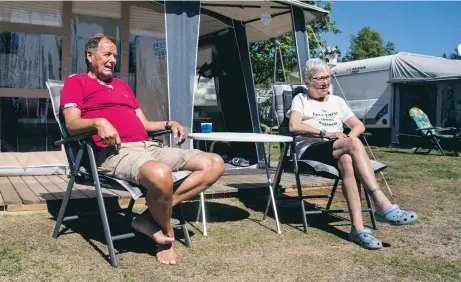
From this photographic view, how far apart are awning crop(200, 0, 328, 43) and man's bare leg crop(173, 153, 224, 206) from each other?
2738 millimetres

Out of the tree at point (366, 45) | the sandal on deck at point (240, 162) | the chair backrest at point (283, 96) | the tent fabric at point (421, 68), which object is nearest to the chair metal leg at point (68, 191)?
the chair backrest at point (283, 96)

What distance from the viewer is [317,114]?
353cm

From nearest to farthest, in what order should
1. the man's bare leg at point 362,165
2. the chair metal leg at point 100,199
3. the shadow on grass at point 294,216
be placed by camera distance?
the chair metal leg at point 100,199 < the man's bare leg at point 362,165 < the shadow on grass at point 294,216

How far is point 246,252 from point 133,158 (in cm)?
86

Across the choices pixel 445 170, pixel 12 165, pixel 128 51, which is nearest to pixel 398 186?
pixel 445 170

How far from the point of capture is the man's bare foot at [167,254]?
2530 millimetres

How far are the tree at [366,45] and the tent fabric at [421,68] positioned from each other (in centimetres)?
3875

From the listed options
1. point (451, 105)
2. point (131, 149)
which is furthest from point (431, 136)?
point (131, 149)

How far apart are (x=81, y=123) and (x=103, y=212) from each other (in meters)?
0.50

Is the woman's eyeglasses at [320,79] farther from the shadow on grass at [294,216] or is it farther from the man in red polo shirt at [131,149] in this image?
the man in red polo shirt at [131,149]

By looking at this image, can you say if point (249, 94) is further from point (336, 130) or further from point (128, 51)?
point (336, 130)

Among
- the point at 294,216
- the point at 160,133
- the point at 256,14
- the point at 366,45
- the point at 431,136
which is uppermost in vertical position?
the point at 366,45

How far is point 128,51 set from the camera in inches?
222

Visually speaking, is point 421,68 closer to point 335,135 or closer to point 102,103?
point 335,135
